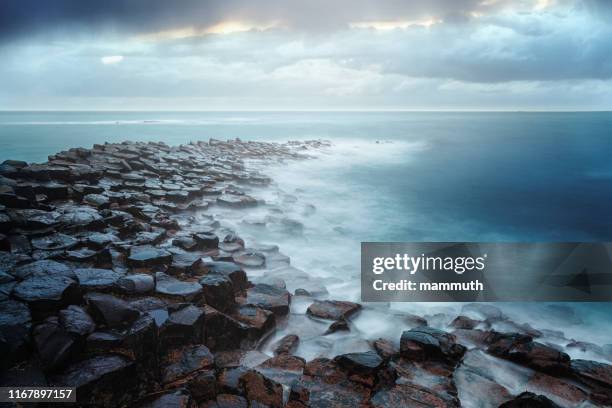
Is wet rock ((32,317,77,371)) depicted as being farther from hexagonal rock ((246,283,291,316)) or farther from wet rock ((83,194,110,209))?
wet rock ((83,194,110,209))

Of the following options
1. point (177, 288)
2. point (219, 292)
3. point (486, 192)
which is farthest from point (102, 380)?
point (486, 192)

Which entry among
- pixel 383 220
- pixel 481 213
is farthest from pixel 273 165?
pixel 481 213

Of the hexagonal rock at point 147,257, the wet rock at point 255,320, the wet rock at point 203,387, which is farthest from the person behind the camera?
the hexagonal rock at point 147,257

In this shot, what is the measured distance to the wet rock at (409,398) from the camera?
3.22m

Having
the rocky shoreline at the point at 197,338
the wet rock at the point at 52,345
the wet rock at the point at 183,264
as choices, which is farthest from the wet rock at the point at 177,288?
the wet rock at the point at 52,345

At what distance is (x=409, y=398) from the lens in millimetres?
3305

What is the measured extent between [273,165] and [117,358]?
45.7 ft

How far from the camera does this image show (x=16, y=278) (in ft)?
12.4

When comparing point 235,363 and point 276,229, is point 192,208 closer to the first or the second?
point 276,229

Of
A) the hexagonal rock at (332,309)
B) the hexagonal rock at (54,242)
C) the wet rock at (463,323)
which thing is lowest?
the wet rock at (463,323)

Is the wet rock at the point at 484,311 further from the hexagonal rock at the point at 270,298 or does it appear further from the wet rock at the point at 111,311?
the wet rock at the point at 111,311

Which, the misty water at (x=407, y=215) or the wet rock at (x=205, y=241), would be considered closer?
the misty water at (x=407, y=215)

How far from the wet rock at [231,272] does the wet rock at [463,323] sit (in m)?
2.85

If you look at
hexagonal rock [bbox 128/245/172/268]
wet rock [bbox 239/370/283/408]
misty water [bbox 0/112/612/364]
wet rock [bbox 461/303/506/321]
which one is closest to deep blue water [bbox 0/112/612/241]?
misty water [bbox 0/112/612/364]
